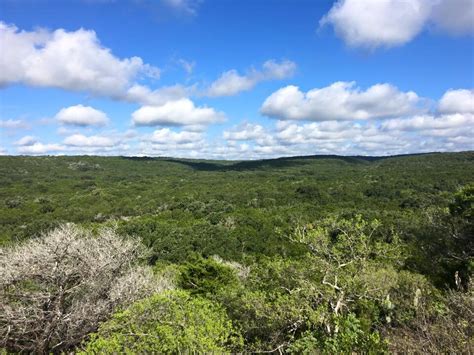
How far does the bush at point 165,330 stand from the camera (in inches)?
247

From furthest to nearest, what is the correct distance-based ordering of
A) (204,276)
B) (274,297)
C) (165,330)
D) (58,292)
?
1. (204,276)
2. (58,292)
3. (274,297)
4. (165,330)

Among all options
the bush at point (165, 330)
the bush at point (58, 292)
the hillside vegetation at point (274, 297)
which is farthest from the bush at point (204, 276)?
the bush at point (165, 330)

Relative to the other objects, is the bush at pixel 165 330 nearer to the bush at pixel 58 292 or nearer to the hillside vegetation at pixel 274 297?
the hillside vegetation at pixel 274 297

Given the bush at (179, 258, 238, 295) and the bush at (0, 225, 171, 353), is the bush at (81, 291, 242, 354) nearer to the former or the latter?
the bush at (0, 225, 171, 353)

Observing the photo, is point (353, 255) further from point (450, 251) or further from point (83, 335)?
point (450, 251)

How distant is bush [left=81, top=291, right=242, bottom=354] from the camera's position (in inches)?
247

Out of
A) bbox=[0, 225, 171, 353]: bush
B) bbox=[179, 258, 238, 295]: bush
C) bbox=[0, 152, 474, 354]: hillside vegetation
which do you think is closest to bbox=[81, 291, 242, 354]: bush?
bbox=[0, 152, 474, 354]: hillside vegetation

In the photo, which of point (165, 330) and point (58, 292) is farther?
point (58, 292)

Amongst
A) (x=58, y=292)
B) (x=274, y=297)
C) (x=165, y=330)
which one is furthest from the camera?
(x=58, y=292)

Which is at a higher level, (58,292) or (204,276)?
(58,292)

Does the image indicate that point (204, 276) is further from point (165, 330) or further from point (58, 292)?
point (165, 330)

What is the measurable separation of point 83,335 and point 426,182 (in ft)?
243

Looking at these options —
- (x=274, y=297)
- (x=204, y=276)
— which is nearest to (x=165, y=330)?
(x=274, y=297)

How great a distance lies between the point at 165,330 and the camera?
657 centimetres
